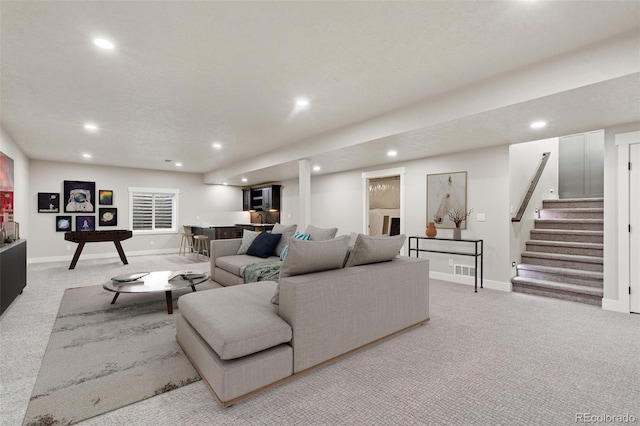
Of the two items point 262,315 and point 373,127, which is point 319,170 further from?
point 262,315

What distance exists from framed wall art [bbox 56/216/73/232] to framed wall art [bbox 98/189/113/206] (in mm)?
808

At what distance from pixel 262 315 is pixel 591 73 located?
3282 mm

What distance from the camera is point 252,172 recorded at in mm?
7535

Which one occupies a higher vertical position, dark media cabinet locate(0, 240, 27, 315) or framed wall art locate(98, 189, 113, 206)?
framed wall art locate(98, 189, 113, 206)

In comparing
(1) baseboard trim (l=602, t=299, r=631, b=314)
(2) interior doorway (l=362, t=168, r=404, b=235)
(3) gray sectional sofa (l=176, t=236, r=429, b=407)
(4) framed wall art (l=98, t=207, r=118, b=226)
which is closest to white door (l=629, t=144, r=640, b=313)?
(1) baseboard trim (l=602, t=299, r=631, b=314)

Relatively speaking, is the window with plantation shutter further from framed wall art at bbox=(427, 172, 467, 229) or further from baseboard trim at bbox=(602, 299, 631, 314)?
baseboard trim at bbox=(602, 299, 631, 314)

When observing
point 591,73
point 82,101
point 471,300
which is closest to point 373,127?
point 591,73

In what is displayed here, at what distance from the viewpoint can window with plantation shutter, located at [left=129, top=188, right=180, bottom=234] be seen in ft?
29.0

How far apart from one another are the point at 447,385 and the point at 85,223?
9.25m

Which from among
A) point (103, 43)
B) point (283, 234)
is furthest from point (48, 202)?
point (103, 43)

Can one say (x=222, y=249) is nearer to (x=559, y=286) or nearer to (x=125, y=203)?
(x=559, y=286)

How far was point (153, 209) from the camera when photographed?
9.16m

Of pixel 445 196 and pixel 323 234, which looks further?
pixel 445 196

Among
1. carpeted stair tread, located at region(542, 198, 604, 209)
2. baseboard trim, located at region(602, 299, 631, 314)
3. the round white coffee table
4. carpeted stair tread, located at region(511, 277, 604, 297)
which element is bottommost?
baseboard trim, located at region(602, 299, 631, 314)
